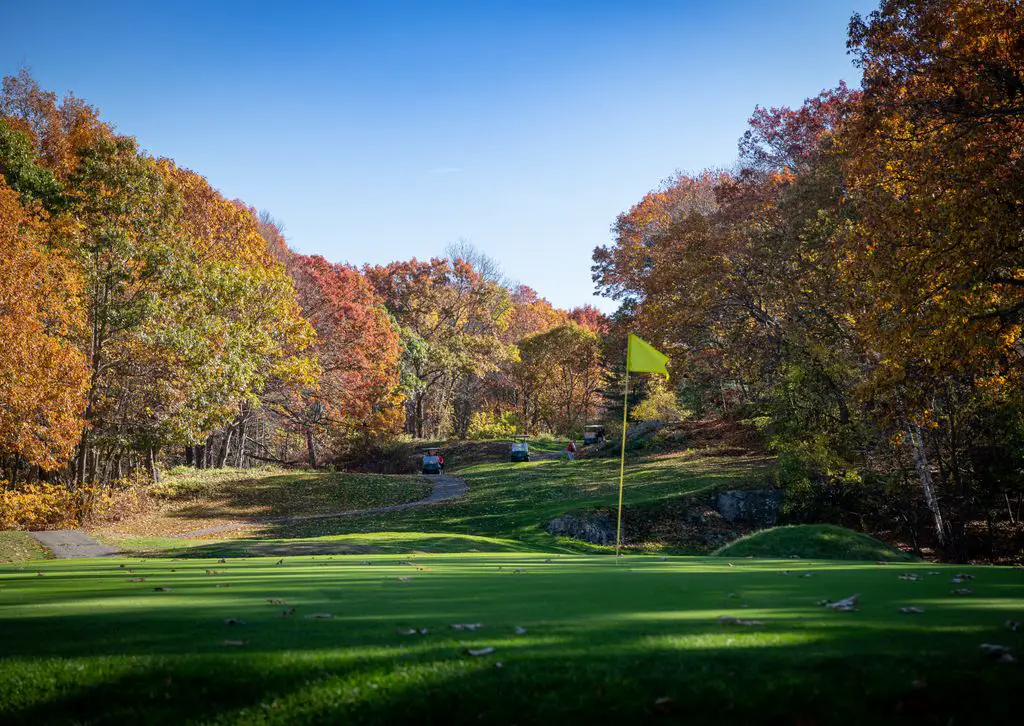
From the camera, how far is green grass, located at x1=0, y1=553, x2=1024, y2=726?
3.95 m

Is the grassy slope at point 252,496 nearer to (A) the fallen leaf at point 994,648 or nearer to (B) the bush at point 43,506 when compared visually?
(B) the bush at point 43,506

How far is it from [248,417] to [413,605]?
40.4m

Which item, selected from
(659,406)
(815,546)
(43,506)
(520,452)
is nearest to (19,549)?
(43,506)

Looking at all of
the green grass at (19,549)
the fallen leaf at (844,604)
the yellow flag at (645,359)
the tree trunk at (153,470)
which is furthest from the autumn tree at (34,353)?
the fallen leaf at (844,604)

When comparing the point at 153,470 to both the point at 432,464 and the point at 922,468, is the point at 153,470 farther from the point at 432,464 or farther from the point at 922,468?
the point at 922,468

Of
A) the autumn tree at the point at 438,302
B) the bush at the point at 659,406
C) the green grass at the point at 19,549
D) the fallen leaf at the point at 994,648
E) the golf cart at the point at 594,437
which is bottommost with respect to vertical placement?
the green grass at the point at 19,549

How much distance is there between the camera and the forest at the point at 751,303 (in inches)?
547

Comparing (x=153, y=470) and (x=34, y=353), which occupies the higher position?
(x=34, y=353)

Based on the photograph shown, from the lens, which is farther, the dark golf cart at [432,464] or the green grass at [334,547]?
the dark golf cart at [432,464]

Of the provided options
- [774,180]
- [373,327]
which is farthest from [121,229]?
[774,180]

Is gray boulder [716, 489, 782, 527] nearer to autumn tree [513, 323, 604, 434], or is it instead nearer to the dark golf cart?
the dark golf cart

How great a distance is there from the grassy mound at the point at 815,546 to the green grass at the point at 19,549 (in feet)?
55.2

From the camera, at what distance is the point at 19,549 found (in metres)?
17.8

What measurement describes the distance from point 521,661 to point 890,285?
13425mm
